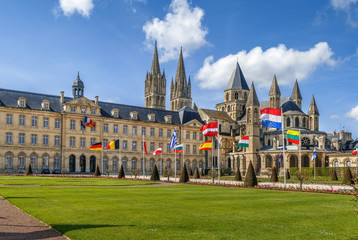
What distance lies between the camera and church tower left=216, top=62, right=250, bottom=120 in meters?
107

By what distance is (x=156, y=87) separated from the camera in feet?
416

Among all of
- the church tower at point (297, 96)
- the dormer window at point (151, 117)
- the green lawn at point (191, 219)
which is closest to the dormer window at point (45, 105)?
the dormer window at point (151, 117)

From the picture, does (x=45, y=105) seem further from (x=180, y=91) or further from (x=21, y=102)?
(x=180, y=91)

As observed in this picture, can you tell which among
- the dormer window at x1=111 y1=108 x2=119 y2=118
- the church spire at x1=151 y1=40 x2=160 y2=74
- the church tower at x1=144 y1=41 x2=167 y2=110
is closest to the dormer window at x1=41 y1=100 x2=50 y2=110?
the dormer window at x1=111 y1=108 x2=119 y2=118

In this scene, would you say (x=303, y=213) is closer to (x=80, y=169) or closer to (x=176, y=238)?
(x=176, y=238)

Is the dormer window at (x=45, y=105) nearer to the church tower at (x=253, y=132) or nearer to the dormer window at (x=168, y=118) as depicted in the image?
the dormer window at (x=168, y=118)

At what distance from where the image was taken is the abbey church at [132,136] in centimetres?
6475

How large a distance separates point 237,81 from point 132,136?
45.7 meters

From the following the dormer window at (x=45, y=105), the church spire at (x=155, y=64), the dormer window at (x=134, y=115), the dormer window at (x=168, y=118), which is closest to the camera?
the dormer window at (x=45, y=105)

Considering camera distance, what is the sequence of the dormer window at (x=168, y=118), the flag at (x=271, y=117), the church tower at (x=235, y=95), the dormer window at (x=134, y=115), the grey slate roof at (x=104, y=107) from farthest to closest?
the church tower at (x=235, y=95)
the dormer window at (x=168, y=118)
the dormer window at (x=134, y=115)
the grey slate roof at (x=104, y=107)
the flag at (x=271, y=117)

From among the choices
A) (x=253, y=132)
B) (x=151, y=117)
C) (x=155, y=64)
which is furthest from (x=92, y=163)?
(x=155, y=64)

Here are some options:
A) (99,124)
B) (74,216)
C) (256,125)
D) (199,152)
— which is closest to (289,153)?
(256,125)

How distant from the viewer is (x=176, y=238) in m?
11.0

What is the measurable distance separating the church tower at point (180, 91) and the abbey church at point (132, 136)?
24.3 meters
